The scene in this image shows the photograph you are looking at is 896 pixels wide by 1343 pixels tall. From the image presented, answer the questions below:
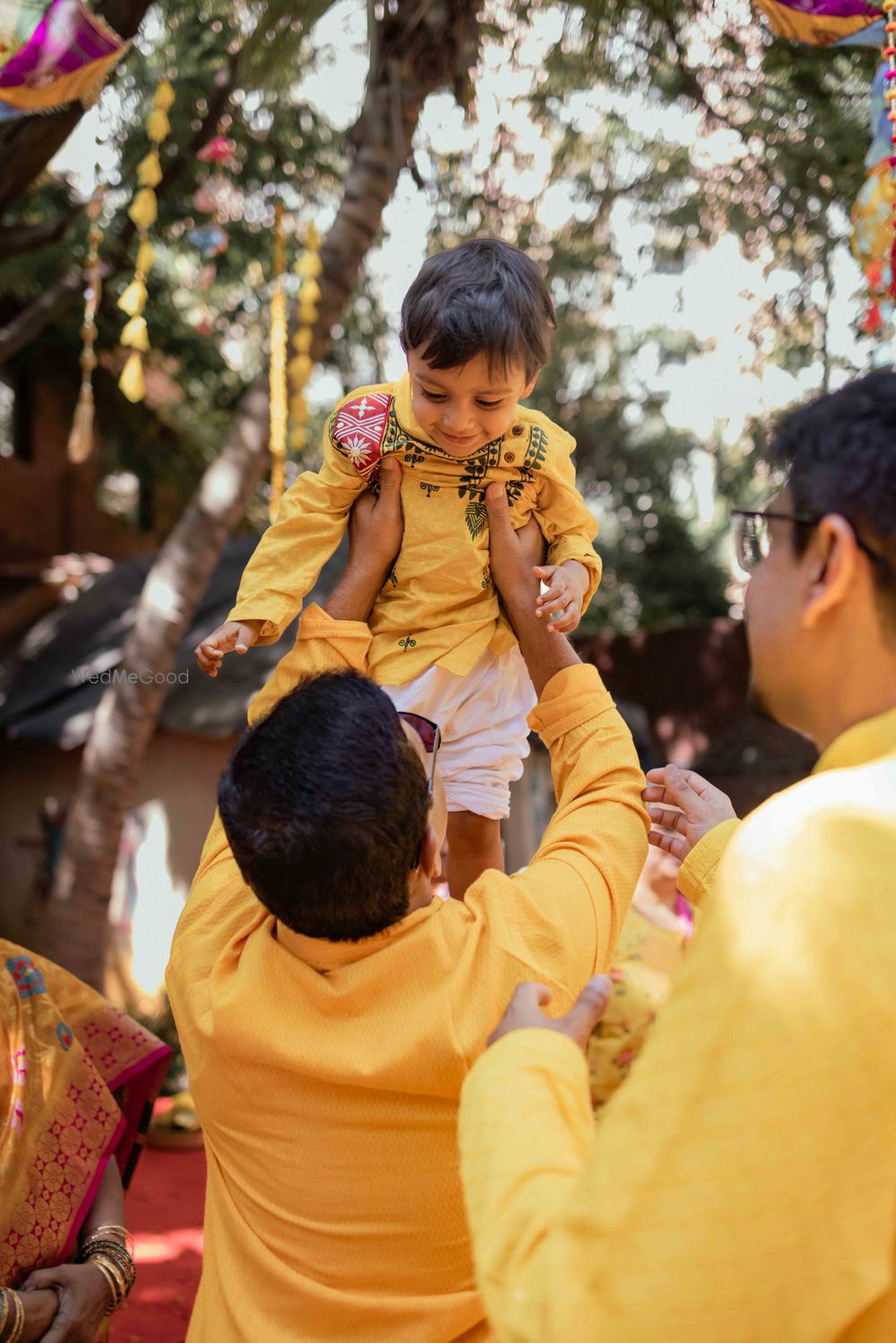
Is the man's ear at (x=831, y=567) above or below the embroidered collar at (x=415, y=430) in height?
below

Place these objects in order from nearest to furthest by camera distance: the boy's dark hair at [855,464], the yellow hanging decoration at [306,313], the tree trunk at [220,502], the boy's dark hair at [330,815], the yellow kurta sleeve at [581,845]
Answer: the boy's dark hair at [855,464] → the boy's dark hair at [330,815] → the yellow kurta sleeve at [581,845] → the tree trunk at [220,502] → the yellow hanging decoration at [306,313]

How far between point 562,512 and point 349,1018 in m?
1.42

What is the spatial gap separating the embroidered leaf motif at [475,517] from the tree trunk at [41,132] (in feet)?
16.2

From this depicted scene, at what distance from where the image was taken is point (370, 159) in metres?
6.80

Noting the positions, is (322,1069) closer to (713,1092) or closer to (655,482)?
(713,1092)

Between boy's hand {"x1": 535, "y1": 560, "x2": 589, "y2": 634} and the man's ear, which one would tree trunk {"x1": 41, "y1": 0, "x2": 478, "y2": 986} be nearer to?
boy's hand {"x1": 535, "y1": 560, "x2": 589, "y2": 634}

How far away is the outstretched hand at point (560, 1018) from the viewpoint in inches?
49.6

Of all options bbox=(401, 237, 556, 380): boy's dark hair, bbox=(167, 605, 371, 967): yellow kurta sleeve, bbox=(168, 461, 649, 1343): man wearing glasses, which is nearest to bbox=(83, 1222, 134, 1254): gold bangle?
bbox=(168, 461, 649, 1343): man wearing glasses

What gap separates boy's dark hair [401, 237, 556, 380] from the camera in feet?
7.93

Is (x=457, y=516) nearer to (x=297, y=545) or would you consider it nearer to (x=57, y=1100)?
(x=297, y=545)

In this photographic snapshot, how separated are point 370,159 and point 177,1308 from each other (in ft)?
19.1

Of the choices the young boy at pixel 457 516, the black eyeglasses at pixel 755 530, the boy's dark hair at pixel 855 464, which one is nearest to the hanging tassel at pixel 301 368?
the young boy at pixel 457 516

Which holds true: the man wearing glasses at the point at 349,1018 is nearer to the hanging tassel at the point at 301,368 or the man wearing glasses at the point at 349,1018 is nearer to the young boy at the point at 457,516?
the young boy at the point at 457,516

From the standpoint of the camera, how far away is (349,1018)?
1.64 m
